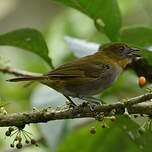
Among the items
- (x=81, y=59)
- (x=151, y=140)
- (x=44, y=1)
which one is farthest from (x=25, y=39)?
(x=44, y=1)

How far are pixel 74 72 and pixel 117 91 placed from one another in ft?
2.93

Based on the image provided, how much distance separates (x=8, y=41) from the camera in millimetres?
4125

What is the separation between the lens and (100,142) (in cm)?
458

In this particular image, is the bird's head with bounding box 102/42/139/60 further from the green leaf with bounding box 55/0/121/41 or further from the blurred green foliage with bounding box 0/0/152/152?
the green leaf with bounding box 55/0/121/41

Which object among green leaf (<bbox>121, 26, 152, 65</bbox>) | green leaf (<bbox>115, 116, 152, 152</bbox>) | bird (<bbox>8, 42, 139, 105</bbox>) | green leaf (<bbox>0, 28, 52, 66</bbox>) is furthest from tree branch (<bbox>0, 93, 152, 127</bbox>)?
green leaf (<bbox>121, 26, 152, 65</bbox>)

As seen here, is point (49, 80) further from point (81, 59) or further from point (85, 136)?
point (85, 136)

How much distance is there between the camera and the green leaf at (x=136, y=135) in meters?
3.75

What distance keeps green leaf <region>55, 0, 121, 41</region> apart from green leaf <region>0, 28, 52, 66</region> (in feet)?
1.08

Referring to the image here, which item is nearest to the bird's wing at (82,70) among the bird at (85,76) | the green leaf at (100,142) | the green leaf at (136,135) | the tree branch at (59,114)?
the bird at (85,76)

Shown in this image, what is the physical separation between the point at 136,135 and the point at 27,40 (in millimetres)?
1119

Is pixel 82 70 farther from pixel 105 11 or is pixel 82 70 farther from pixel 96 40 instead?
pixel 96 40

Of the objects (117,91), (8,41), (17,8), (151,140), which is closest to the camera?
(151,140)

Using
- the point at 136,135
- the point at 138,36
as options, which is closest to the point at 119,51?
the point at 138,36

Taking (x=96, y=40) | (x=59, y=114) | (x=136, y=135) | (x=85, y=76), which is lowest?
(x=96, y=40)
